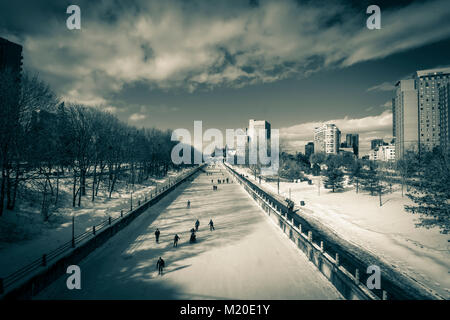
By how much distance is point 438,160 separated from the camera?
17.5m

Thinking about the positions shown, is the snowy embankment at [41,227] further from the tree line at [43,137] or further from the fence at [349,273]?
the fence at [349,273]

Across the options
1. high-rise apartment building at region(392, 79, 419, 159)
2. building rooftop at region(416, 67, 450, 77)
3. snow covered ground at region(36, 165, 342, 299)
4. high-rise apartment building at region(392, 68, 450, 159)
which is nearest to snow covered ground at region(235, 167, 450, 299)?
snow covered ground at region(36, 165, 342, 299)

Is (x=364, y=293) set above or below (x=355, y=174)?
below

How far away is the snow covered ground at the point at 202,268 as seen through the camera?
416 inches

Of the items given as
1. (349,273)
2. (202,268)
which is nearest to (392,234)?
(349,273)

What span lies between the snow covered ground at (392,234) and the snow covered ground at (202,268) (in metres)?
6.87

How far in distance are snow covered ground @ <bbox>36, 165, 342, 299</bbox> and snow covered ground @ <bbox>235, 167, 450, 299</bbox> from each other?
6872mm

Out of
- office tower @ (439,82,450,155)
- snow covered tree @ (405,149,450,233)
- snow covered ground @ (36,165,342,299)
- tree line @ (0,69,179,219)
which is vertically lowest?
snow covered ground @ (36,165,342,299)

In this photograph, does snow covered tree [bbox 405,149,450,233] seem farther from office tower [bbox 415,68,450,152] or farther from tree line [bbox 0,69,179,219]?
office tower [bbox 415,68,450,152]

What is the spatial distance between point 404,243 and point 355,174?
25.8 metres

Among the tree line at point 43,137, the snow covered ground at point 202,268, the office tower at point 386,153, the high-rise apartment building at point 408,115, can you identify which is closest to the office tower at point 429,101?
the high-rise apartment building at point 408,115

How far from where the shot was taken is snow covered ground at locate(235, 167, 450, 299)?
13.7m
